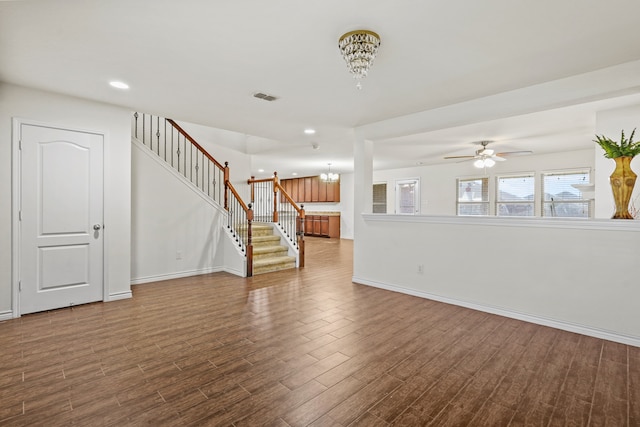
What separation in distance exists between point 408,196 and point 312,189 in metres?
4.15

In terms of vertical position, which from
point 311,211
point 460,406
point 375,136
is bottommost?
point 460,406

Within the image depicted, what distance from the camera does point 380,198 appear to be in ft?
35.5

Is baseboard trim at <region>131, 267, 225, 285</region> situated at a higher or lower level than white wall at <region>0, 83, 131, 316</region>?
lower

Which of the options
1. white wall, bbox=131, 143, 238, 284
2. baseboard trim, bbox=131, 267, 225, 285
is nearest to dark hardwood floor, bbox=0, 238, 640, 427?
baseboard trim, bbox=131, 267, 225, 285

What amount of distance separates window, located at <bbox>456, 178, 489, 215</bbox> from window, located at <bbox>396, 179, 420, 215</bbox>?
4.24 ft

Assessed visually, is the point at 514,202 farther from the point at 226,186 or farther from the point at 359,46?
the point at 359,46

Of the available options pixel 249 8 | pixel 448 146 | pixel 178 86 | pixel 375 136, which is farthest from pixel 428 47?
pixel 448 146

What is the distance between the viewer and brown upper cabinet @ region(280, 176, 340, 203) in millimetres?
11859

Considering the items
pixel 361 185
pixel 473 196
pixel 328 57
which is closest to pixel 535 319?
pixel 361 185

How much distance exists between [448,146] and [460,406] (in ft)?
18.6

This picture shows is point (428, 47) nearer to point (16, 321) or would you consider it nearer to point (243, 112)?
point (243, 112)

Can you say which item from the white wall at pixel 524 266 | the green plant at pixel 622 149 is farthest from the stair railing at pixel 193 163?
the green plant at pixel 622 149

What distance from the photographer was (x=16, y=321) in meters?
3.22

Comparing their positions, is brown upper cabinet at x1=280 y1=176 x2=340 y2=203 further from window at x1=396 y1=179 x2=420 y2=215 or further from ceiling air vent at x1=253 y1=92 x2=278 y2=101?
ceiling air vent at x1=253 y1=92 x2=278 y2=101
